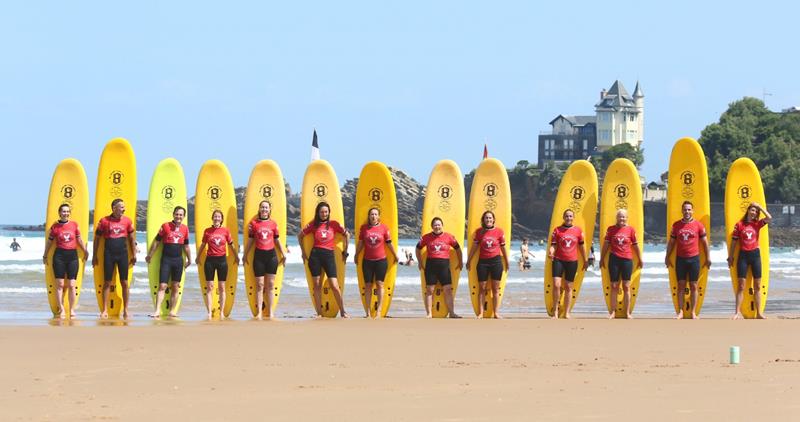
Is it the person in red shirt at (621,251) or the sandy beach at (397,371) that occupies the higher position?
the person in red shirt at (621,251)

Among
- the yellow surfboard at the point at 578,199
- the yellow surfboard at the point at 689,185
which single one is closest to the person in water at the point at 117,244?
the yellow surfboard at the point at 578,199

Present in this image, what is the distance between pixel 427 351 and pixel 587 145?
119615 millimetres

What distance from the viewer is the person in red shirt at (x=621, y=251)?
11.9m

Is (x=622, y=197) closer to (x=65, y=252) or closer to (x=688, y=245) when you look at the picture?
(x=688, y=245)

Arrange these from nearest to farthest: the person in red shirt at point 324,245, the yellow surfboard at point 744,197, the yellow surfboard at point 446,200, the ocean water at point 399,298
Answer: the person in red shirt at point 324,245 < the yellow surfboard at point 744,197 < the yellow surfboard at point 446,200 < the ocean water at point 399,298

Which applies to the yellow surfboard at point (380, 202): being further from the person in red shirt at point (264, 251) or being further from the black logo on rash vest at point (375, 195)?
the person in red shirt at point (264, 251)

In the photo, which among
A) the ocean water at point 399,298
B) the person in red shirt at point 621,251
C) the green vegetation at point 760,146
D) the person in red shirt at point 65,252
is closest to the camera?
the person in red shirt at point 65,252

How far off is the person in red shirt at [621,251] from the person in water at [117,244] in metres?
4.20

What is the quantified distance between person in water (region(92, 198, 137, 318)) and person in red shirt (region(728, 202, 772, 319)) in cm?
530

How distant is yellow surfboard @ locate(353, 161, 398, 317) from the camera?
12.2 m

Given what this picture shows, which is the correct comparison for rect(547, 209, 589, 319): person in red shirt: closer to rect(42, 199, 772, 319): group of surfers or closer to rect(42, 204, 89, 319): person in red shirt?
rect(42, 199, 772, 319): group of surfers

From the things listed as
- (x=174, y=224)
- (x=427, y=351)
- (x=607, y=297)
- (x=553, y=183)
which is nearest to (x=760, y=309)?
(x=607, y=297)

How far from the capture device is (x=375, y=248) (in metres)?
11.8

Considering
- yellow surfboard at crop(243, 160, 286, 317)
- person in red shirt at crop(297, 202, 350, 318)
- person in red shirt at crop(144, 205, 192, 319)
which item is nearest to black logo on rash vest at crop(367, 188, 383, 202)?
person in red shirt at crop(297, 202, 350, 318)
